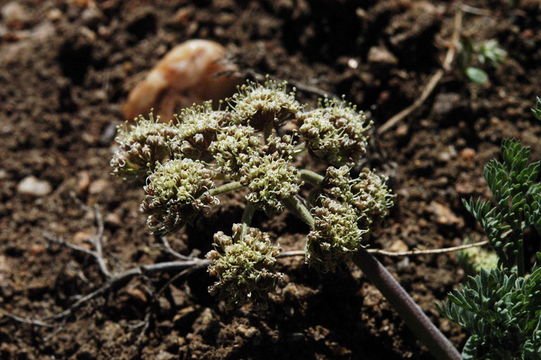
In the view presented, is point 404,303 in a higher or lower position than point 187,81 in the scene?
lower

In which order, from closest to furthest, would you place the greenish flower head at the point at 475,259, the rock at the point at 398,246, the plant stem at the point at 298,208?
the plant stem at the point at 298,208 < the greenish flower head at the point at 475,259 < the rock at the point at 398,246

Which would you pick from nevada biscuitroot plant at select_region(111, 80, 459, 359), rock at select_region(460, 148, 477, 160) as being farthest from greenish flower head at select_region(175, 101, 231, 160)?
rock at select_region(460, 148, 477, 160)

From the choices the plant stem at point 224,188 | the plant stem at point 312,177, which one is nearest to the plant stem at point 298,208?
the plant stem at point 312,177

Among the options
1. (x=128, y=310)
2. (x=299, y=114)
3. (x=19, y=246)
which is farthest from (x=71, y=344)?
(x=299, y=114)

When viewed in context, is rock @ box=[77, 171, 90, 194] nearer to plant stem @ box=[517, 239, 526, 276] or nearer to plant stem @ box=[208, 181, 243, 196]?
plant stem @ box=[208, 181, 243, 196]

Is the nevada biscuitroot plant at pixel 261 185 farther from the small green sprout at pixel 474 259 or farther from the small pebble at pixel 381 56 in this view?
the small pebble at pixel 381 56

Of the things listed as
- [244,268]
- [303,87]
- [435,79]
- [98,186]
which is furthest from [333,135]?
[98,186]

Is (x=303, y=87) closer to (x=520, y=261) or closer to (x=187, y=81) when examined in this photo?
(x=187, y=81)

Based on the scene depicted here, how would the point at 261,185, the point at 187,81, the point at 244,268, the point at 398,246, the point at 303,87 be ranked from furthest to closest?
the point at 187,81, the point at 303,87, the point at 398,246, the point at 261,185, the point at 244,268

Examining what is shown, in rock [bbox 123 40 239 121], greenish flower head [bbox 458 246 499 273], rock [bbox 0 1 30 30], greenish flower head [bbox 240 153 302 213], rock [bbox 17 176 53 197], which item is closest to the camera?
greenish flower head [bbox 240 153 302 213]
